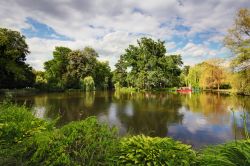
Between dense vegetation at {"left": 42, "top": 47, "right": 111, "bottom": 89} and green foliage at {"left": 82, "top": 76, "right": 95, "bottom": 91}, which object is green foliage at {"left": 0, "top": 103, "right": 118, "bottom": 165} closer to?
dense vegetation at {"left": 42, "top": 47, "right": 111, "bottom": 89}

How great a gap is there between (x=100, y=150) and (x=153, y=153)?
86cm

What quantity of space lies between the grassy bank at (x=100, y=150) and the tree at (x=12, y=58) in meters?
32.7

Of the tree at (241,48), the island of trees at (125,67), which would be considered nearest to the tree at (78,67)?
the island of trees at (125,67)

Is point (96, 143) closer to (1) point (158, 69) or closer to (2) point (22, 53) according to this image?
(2) point (22, 53)

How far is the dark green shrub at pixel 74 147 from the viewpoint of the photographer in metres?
3.44

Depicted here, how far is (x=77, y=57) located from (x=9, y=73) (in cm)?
2074

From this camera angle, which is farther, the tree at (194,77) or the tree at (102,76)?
the tree at (102,76)

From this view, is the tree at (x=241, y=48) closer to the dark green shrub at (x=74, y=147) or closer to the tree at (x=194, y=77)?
the dark green shrub at (x=74, y=147)

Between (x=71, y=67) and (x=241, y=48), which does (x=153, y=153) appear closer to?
(x=241, y=48)

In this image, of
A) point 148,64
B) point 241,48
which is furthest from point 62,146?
point 148,64

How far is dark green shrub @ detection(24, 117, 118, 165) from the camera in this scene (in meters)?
3.44

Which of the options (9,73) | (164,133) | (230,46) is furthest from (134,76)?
(164,133)

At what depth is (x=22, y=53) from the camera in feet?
127

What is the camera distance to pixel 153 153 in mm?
3318
